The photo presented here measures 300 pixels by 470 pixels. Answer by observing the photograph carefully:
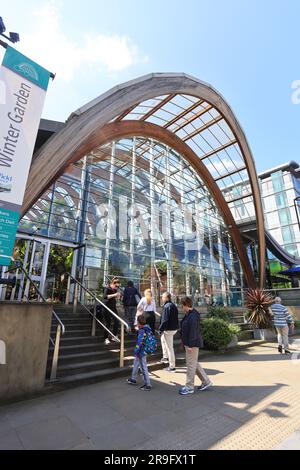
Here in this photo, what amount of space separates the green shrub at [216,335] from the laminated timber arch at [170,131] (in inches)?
288

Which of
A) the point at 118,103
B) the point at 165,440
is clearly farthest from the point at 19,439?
the point at 118,103

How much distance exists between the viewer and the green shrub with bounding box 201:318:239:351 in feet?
25.7

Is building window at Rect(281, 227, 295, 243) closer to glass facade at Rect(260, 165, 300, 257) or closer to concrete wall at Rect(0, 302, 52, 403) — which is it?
glass facade at Rect(260, 165, 300, 257)

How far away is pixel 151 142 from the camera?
57.6 ft

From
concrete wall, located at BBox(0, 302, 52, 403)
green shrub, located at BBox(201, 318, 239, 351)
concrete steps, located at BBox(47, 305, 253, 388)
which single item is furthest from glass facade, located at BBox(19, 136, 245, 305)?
concrete wall, located at BBox(0, 302, 52, 403)

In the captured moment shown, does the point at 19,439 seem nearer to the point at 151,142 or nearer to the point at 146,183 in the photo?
the point at 146,183

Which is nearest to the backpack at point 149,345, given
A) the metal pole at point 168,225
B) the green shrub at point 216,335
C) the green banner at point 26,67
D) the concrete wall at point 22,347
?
the concrete wall at point 22,347

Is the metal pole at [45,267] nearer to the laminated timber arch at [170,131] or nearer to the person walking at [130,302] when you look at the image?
the laminated timber arch at [170,131]

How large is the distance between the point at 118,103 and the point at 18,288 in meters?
8.34

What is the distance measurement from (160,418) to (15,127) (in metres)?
5.39

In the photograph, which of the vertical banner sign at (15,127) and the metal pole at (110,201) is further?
the metal pole at (110,201)

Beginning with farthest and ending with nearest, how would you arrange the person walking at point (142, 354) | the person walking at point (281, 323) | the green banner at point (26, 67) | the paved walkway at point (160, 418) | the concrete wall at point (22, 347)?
the person walking at point (281, 323)
the green banner at point (26, 67)
the person walking at point (142, 354)
the concrete wall at point (22, 347)
the paved walkway at point (160, 418)

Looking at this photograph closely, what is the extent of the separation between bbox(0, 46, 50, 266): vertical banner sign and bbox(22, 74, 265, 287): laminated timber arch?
381 cm

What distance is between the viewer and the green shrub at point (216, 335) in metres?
7.84
